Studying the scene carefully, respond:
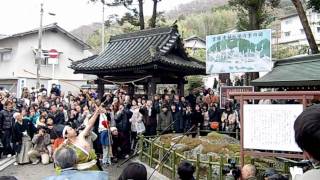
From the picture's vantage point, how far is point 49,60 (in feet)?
117

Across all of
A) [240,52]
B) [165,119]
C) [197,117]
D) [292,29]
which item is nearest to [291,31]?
[292,29]

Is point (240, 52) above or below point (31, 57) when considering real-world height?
below

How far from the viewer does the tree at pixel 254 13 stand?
18922 mm

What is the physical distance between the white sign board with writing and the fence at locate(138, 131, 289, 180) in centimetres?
61

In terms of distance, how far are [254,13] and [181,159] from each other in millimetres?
11290

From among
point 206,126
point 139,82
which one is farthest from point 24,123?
point 206,126

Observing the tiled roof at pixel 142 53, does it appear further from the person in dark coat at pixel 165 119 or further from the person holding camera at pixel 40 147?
the person holding camera at pixel 40 147

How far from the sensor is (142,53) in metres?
16.8

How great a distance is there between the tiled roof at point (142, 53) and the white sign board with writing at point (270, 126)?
305 inches

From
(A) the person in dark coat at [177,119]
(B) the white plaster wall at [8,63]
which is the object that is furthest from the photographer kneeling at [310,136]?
(B) the white plaster wall at [8,63]

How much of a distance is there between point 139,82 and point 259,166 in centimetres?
923

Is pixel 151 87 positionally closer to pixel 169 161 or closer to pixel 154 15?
pixel 169 161

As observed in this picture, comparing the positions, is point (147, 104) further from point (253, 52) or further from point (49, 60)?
point (49, 60)

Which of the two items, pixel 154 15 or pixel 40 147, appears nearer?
pixel 40 147
